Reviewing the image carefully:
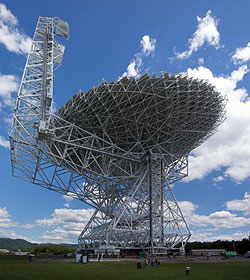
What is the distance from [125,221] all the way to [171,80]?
20043 mm

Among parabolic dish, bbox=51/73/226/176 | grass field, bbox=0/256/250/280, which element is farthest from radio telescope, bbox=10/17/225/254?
grass field, bbox=0/256/250/280

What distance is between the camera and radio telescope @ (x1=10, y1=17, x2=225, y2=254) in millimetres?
34625

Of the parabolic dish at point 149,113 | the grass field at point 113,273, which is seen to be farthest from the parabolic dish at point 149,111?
the grass field at point 113,273

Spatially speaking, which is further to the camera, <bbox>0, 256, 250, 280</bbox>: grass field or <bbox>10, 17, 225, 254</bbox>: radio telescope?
<bbox>10, 17, 225, 254</bbox>: radio telescope

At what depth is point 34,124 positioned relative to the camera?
33.3 m

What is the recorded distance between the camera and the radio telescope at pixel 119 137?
34625 mm

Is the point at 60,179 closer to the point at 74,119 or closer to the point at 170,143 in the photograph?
the point at 74,119

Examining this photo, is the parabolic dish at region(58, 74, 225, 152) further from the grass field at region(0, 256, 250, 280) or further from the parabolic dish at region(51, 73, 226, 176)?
the grass field at region(0, 256, 250, 280)

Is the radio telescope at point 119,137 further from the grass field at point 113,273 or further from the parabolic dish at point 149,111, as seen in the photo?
the grass field at point 113,273

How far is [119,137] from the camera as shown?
4131cm

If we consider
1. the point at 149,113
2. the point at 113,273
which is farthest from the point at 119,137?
the point at 113,273

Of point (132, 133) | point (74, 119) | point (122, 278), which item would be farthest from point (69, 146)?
point (122, 278)

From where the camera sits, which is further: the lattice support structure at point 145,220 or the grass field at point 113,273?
the lattice support structure at point 145,220

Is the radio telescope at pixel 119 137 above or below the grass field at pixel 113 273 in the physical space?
above
